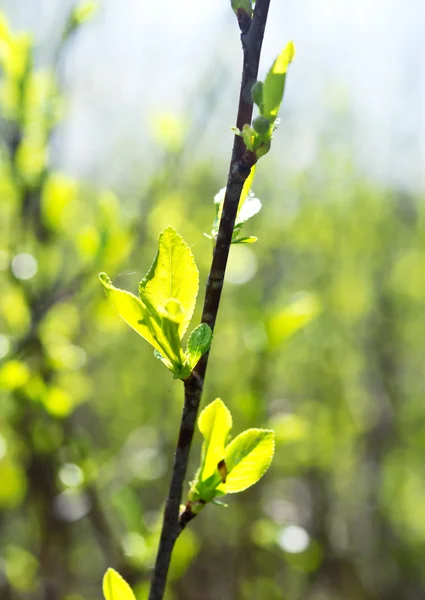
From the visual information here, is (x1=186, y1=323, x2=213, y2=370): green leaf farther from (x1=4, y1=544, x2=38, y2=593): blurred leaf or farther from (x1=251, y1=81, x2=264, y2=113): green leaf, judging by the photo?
(x1=4, y1=544, x2=38, y2=593): blurred leaf

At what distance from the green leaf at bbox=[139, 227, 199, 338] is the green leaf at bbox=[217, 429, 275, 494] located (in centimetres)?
17

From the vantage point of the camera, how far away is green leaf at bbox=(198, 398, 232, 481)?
651mm

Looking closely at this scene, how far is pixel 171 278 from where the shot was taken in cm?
57

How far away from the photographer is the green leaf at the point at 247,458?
0.66 m

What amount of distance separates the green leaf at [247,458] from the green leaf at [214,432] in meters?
0.01

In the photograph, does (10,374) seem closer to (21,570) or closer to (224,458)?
(224,458)

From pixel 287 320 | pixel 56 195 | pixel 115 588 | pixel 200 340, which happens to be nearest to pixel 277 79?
pixel 200 340

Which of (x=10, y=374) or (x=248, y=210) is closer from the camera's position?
(x=248, y=210)

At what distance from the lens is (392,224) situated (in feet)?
13.4

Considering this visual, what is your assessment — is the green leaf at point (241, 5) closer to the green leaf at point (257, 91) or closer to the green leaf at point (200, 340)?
the green leaf at point (257, 91)

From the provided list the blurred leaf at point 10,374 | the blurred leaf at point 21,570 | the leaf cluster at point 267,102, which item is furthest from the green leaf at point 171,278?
the blurred leaf at point 21,570

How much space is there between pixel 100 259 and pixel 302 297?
0.59 metres

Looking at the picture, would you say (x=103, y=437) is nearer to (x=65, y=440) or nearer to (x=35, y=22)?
(x=65, y=440)

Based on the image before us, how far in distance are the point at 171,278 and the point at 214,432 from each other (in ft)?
0.64
